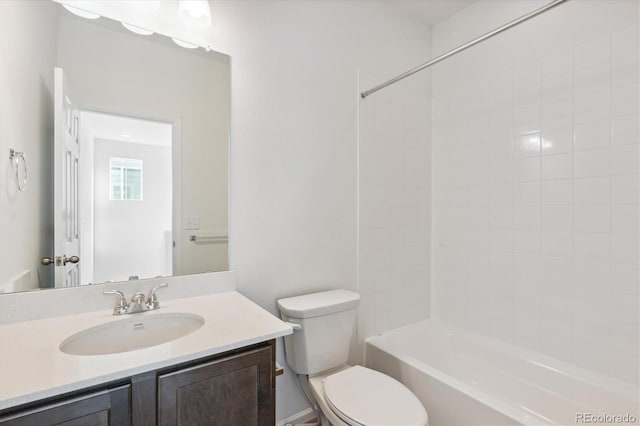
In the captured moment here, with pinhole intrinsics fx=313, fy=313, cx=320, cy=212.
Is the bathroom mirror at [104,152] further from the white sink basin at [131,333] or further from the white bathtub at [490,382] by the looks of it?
the white bathtub at [490,382]

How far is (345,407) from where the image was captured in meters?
1.30

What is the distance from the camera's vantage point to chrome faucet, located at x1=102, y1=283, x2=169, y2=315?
4.00 feet

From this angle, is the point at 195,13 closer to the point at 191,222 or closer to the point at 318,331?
the point at 191,222

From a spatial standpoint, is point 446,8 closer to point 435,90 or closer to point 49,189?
point 435,90

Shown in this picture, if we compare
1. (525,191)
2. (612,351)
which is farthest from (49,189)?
(612,351)

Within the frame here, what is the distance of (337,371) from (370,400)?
38cm

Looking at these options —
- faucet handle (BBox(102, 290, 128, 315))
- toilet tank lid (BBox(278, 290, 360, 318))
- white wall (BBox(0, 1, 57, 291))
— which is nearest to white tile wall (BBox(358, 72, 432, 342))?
toilet tank lid (BBox(278, 290, 360, 318))

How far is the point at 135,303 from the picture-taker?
123 centimetres

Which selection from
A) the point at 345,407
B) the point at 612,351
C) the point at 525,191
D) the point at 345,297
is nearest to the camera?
the point at 345,407

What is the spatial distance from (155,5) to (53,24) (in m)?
0.39

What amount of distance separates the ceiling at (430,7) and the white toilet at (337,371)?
199 cm

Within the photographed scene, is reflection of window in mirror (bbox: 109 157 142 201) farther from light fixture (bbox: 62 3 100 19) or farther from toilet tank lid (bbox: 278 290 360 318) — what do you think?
toilet tank lid (bbox: 278 290 360 318)

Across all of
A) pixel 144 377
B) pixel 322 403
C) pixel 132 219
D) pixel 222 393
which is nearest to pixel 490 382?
pixel 322 403

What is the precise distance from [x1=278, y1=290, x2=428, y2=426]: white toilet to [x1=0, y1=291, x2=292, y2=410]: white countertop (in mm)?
385
